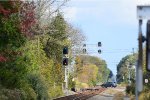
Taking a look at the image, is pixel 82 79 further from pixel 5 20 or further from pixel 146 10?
pixel 146 10

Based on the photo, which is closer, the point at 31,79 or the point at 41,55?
the point at 31,79

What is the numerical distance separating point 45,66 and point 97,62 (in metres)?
138

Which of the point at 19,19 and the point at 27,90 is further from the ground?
the point at 19,19

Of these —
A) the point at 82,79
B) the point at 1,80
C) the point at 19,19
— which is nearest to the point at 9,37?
the point at 19,19

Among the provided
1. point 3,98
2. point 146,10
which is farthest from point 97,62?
point 146,10

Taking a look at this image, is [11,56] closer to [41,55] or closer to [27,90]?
[27,90]

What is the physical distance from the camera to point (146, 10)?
7.80 m

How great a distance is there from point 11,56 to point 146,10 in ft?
72.0

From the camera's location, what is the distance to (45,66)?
6147 centimetres

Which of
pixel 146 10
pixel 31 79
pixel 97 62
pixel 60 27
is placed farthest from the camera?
pixel 97 62

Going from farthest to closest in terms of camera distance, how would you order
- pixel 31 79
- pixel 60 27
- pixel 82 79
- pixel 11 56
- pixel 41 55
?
pixel 82 79 → pixel 60 27 → pixel 41 55 → pixel 31 79 → pixel 11 56

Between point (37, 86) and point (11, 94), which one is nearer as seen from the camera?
point (11, 94)

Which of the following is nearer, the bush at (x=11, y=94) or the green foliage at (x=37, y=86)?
the bush at (x=11, y=94)

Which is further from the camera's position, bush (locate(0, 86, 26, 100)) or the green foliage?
the green foliage
